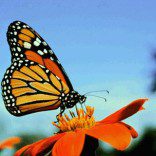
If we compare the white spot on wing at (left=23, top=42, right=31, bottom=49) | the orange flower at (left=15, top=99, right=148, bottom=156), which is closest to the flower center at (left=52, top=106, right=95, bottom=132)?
the orange flower at (left=15, top=99, right=148, bottom=156)

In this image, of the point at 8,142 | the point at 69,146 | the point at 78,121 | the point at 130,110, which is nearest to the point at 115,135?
the point at 69,146

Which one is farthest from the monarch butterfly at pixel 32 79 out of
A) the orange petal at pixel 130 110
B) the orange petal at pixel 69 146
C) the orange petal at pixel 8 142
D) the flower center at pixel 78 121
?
the orange petal at pixel 69 146

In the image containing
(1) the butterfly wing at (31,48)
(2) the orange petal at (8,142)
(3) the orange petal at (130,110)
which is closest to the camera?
(3) the orange petal at (130,110)

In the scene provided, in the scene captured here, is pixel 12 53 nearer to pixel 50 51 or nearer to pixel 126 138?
pixel 50 51

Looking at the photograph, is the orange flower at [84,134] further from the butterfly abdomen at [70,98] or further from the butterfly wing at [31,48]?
the butterfly wing at [31,48]

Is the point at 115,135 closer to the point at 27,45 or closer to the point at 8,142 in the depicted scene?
the point at 8,142

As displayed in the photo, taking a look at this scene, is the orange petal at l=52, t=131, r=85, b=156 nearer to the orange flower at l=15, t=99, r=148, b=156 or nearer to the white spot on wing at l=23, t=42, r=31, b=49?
the orange flower at l=15, t=99, r=148, b=156
